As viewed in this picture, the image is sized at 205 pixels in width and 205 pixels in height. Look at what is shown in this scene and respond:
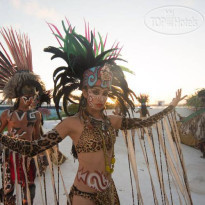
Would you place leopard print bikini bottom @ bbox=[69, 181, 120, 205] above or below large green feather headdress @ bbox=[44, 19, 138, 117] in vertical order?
below

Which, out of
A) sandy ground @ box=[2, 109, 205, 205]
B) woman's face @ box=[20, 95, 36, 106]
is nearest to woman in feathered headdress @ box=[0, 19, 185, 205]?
woman's face @ box=[20, 95, 36, 106]

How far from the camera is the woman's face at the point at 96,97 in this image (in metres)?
1.92

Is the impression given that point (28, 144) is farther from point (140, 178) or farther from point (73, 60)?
point (140, 178)

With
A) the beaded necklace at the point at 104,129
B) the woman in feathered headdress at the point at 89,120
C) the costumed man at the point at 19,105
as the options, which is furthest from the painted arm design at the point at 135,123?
the costumed man at the point at 19,105

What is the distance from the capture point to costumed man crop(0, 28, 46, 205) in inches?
119

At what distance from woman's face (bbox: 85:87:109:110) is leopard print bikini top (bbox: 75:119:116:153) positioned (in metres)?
0.19

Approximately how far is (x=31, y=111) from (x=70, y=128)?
5.94ft

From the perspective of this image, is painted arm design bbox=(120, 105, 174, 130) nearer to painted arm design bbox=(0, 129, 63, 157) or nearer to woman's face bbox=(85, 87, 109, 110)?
woman's face bbox=(85, 87, 109, 110)

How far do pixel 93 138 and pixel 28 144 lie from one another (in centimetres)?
58

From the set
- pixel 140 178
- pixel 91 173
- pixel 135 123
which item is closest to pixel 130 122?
pixel 135 123

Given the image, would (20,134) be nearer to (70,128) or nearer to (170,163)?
(70,128)

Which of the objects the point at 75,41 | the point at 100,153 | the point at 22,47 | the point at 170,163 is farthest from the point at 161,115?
the point at 22,47

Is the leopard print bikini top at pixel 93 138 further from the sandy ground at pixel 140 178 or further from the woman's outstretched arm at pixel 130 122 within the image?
the sandy ground at pixel 140 178

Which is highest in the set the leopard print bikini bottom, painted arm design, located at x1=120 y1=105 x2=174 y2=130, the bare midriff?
painted arm design, located at x1=120 y1=105 x2=174 y2=130
